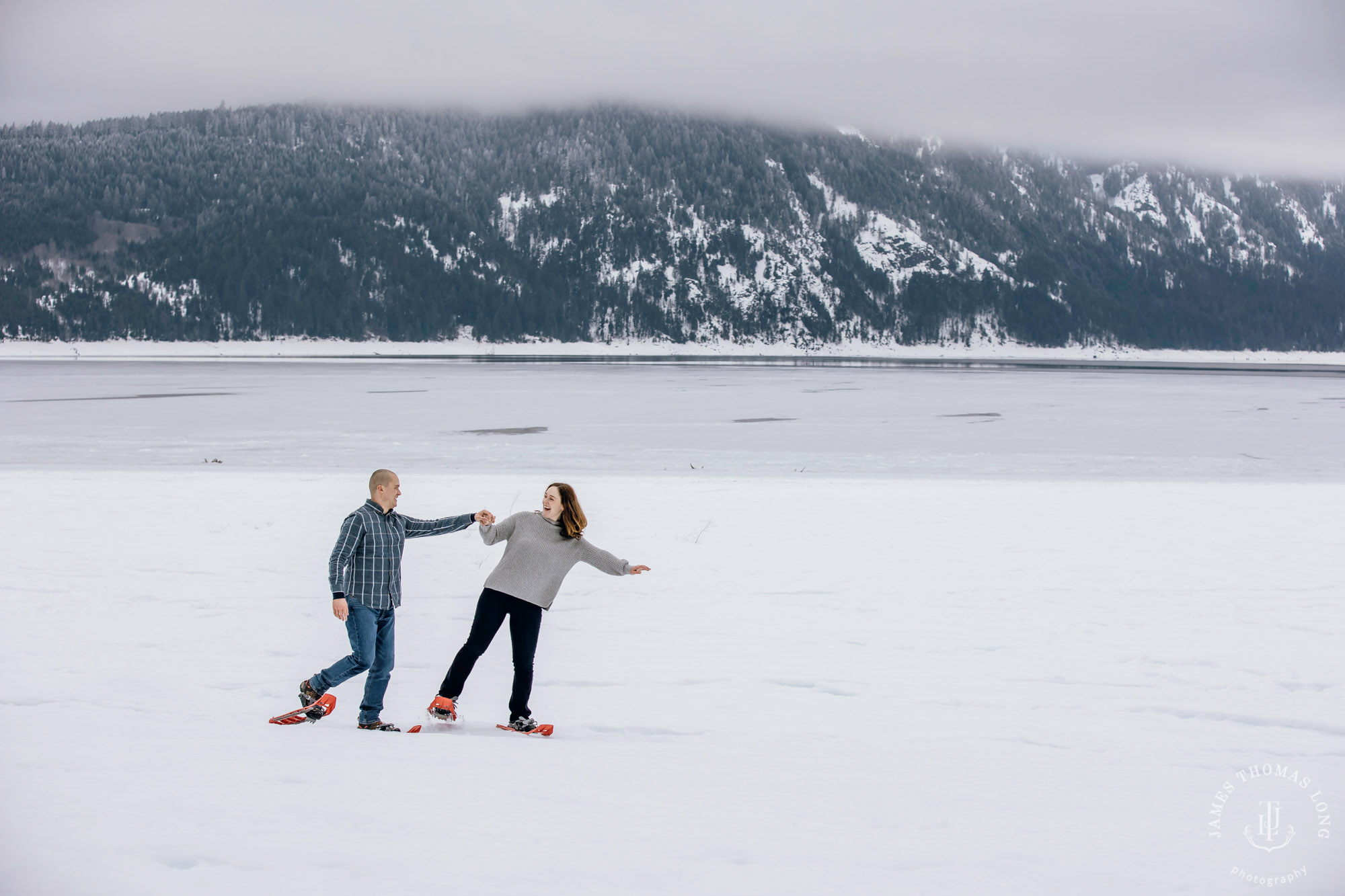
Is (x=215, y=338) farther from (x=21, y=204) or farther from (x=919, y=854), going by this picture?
(x=919, y=854)

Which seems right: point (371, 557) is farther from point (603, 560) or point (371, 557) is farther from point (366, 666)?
point (603, 560)

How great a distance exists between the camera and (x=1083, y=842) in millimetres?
3990

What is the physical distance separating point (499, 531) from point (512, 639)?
565 millimetres

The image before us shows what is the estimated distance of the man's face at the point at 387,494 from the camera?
509 centimetres

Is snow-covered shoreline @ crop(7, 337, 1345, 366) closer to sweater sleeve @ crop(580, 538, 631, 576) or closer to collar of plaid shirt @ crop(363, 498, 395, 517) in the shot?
sweater sleeve @ crop(580, 538, 631, 576)

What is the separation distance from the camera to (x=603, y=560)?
17.7 feet

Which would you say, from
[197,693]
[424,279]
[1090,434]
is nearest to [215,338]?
[424,279]

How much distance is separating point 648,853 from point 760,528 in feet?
24.0

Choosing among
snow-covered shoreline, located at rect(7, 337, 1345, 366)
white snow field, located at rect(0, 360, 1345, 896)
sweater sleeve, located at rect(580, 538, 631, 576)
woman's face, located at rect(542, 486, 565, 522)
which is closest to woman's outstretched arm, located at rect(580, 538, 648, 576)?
sweater sleeve, located at rect(580, 538, 631, 576)

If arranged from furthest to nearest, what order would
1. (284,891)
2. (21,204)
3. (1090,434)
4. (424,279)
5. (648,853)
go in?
(424,279), (21,204), (1090,434), (648,853), (284,891)

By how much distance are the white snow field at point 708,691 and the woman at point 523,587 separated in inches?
10.2

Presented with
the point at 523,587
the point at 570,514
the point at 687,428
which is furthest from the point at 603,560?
the point at 687,428

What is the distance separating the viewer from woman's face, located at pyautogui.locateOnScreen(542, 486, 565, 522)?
5.14 m

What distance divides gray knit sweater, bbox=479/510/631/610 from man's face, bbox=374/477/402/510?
48cm
